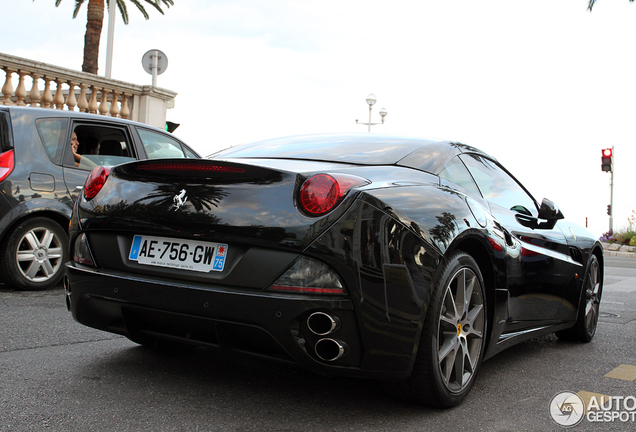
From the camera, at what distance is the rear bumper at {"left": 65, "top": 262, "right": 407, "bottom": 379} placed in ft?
8.52

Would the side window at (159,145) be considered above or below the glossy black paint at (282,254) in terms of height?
above

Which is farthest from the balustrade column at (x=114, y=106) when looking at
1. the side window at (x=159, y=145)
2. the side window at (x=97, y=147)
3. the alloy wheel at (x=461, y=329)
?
the alloy wheel at (x=461, y=329)

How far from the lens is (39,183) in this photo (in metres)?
5.98

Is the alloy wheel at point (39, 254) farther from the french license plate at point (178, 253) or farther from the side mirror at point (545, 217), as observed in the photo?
the side mirror at point (545, 217)

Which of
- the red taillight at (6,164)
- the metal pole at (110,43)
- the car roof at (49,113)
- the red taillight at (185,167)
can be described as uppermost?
the metal pole at (110,43)

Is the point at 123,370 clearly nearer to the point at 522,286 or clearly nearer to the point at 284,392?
the point at 284,392

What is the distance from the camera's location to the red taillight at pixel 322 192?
8.68ft

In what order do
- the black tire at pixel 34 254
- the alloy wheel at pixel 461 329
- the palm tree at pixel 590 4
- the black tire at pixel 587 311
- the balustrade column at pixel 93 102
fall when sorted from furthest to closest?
the palm tree at pixel 590 4 < the balustrade column at pixel 93 102 < the black tire at pixel 34 254 < the black tire at pixel 587 311 < the alloy wheel at pixel 461 329

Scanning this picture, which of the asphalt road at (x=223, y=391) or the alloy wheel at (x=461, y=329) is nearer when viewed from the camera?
the asphalt road at (x=223, y=391)

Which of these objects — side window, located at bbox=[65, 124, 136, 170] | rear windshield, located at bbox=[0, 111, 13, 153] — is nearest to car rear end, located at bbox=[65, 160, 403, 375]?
rear windshield, located at bbox=[0, 111, 13, 153]

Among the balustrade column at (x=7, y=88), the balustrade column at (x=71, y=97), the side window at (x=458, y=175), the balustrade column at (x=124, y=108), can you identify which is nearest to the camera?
the side window at (x=458, y=175)

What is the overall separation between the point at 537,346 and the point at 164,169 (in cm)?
315

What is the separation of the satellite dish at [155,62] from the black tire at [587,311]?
11083 millimetres

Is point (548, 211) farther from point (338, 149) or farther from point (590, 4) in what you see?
point (590, 4)
